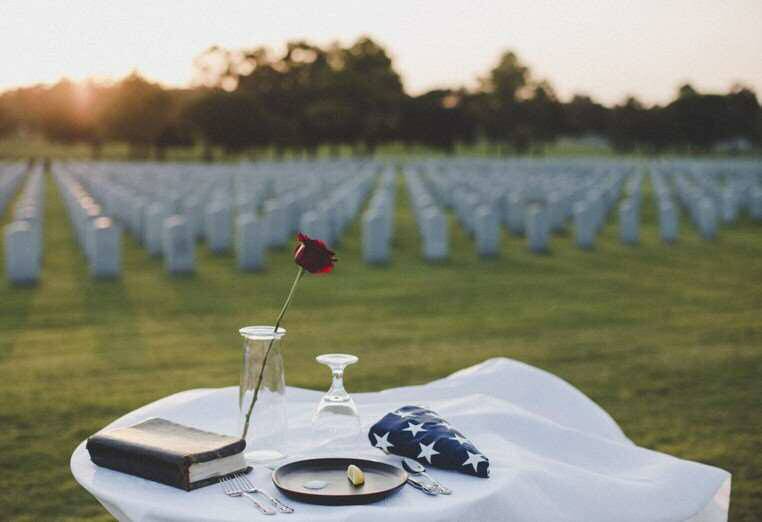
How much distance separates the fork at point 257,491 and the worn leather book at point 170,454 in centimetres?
4

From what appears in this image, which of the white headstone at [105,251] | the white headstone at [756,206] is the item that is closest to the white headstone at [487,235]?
the white headstone at [105,251]

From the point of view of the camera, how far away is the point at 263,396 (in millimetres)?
2695

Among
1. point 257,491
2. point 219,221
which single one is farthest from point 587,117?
point 257,491

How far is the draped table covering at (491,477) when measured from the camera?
92.9 inches

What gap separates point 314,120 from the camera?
67.1 m

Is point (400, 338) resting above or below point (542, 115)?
below

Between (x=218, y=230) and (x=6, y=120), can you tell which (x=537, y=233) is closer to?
→ (x=218, y=230)

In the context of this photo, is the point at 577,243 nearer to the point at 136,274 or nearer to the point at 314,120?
the point at 136,274

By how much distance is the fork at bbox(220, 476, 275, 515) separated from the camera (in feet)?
7.66

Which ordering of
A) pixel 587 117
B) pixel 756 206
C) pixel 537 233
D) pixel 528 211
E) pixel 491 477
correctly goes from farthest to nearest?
pixel 587 117 < pixel 756 206 < pixel 528 211 < pixel 537 233 < pixel 491 477

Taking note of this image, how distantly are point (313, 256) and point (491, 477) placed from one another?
31.5 inches

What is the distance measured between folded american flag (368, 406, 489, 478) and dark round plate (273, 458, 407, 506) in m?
0.11

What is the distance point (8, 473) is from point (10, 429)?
80 centimetres

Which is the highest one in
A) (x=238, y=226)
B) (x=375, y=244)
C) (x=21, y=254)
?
(x=238, y=226)
